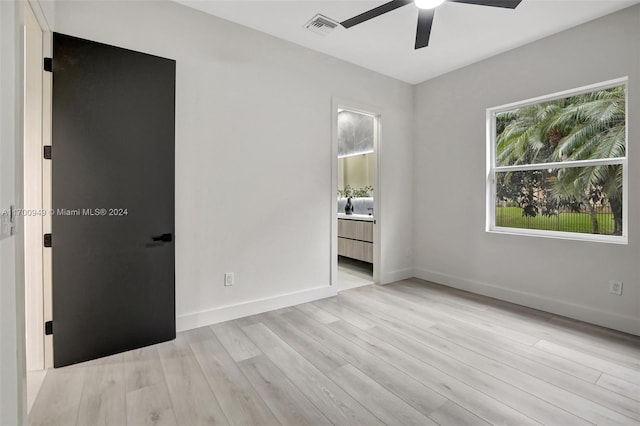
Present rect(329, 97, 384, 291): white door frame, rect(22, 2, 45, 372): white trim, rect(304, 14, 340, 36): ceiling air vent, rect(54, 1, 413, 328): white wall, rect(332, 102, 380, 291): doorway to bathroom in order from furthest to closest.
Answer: rect(332, 102, 380, 291): doorway to bathroom, rect(329, 97, 384, 291): white door frame, rect(304, 14, 340, 36): ceiling air vent, rect(54, 1, 413, 328): white wall, rect(22, 2, 45, 372): white trim

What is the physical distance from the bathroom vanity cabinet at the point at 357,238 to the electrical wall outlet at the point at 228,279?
234 centimetres

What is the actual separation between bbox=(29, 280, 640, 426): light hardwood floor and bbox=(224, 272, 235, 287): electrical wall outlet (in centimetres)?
36

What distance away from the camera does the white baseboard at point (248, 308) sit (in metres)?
2.74

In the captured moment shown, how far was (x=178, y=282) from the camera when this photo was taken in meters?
2.67

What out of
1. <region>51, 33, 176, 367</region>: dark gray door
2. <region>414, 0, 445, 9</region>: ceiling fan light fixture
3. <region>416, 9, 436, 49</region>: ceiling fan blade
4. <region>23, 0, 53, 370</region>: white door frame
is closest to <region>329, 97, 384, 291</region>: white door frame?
<region>416, 9, 436, 49</region>: ceiling fan blade

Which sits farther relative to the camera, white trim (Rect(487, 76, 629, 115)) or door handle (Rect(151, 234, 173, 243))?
white trim (Rect(487, 76, 629, 115))

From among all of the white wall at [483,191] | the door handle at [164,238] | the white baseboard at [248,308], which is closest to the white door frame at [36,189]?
the door handle at [164,238]

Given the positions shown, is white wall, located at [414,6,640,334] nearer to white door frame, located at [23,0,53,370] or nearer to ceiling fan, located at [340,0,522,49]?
ceiling fan, located at [340,0,522,49]

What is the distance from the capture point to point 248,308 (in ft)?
10.1

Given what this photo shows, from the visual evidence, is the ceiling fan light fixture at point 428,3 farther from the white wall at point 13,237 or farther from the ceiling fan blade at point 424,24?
the white wall at point 13,237

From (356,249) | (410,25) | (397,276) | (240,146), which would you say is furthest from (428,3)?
(356,249)

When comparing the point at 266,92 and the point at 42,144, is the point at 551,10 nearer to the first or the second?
the point at 266,92

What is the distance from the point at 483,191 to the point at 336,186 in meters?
1.80

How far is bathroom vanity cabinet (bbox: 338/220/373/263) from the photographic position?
472 cm
